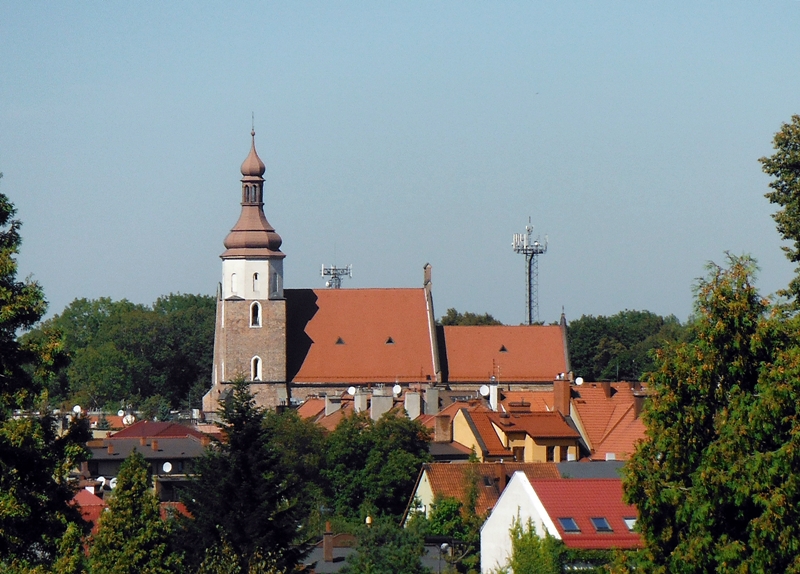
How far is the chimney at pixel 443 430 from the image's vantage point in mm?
54375

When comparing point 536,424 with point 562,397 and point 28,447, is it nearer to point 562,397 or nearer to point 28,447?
point 562,397

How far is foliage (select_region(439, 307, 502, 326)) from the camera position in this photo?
4530 inches

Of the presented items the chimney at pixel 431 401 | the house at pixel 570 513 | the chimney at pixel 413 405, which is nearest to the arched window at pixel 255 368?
the chimney at pixel 431 401

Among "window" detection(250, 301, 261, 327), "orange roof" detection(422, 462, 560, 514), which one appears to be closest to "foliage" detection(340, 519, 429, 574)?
"orange roof" detection(422, 462, 560, 514)

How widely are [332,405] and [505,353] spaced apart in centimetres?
1378

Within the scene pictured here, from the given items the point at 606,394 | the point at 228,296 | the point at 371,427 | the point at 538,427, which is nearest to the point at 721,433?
the point at 371,427

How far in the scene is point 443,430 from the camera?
54.6 m

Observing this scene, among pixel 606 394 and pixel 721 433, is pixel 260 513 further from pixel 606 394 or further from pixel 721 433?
pixel 606 394

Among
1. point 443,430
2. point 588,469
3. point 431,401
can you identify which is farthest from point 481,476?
point 431,401

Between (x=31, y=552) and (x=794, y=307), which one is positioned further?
(x=794, y=307)

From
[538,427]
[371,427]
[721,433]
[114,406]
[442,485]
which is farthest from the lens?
[114,406]

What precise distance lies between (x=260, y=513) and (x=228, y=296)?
167 ft

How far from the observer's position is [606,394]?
58312mm

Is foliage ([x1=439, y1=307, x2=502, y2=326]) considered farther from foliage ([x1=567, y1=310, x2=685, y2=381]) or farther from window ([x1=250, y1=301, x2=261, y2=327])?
window ([x1=250, y1=301, x2=261, y2=327])
